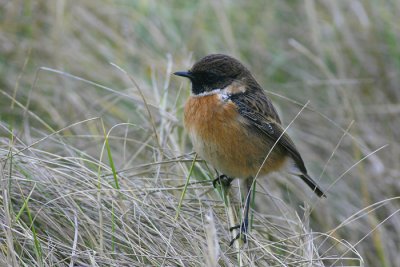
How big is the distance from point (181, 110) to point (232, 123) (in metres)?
1.07

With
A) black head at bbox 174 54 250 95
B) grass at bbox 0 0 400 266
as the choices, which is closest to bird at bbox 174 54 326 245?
black head at bbox 174 54 250 95

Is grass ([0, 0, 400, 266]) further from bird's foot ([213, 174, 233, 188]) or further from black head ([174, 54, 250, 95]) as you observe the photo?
black head ([174, 54, 250, 95])

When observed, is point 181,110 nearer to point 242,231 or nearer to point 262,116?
point 262,116

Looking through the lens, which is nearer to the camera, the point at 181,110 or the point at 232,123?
the point at 232,123

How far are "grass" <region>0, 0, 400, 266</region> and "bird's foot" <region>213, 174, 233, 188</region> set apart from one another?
6cm

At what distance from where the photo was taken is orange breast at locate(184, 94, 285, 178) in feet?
14.4

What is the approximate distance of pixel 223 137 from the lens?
4.44 meters

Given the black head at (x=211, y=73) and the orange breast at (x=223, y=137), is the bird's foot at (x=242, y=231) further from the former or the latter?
the black head at (x=211, y=73)

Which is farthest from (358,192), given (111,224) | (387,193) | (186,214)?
(111,224)

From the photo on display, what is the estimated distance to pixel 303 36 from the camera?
→ 718 centimetres

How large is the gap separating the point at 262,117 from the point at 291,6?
300 centimetres

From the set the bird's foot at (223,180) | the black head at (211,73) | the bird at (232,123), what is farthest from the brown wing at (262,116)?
the bird's foot at (223,180)

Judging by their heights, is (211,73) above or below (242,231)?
above

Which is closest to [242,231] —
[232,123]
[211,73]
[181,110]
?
[232,123]
